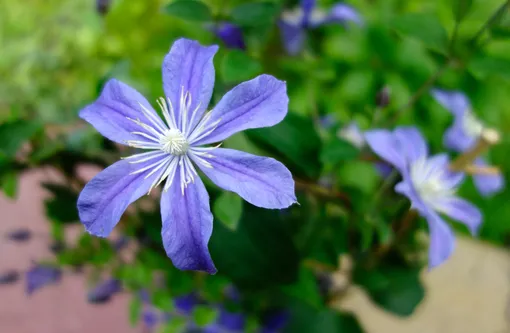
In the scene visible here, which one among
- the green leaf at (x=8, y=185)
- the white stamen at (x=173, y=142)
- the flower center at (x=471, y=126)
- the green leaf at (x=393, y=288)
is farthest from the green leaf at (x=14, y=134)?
the flower center at (x=471, y=126)

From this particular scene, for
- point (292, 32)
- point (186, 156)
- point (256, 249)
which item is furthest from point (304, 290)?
point (292, 32)

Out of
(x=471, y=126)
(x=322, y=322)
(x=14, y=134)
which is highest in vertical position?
(x=14, y=134)

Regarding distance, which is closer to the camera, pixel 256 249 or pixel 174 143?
pixel 174 143

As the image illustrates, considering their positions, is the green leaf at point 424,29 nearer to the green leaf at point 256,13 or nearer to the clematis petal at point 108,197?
the green leaf at point 256,13

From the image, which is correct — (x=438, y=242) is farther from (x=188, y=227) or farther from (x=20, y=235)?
(x=20, y=235)

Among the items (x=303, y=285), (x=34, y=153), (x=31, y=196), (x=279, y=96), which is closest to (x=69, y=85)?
(x=31, y=196)

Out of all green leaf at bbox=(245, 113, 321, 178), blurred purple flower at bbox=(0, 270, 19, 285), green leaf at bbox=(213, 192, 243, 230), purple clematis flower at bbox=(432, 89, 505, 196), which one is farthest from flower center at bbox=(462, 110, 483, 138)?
blurred purple flower at bbox=(0, 270, 19, 285)

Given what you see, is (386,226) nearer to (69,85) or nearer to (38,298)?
(38,298)
